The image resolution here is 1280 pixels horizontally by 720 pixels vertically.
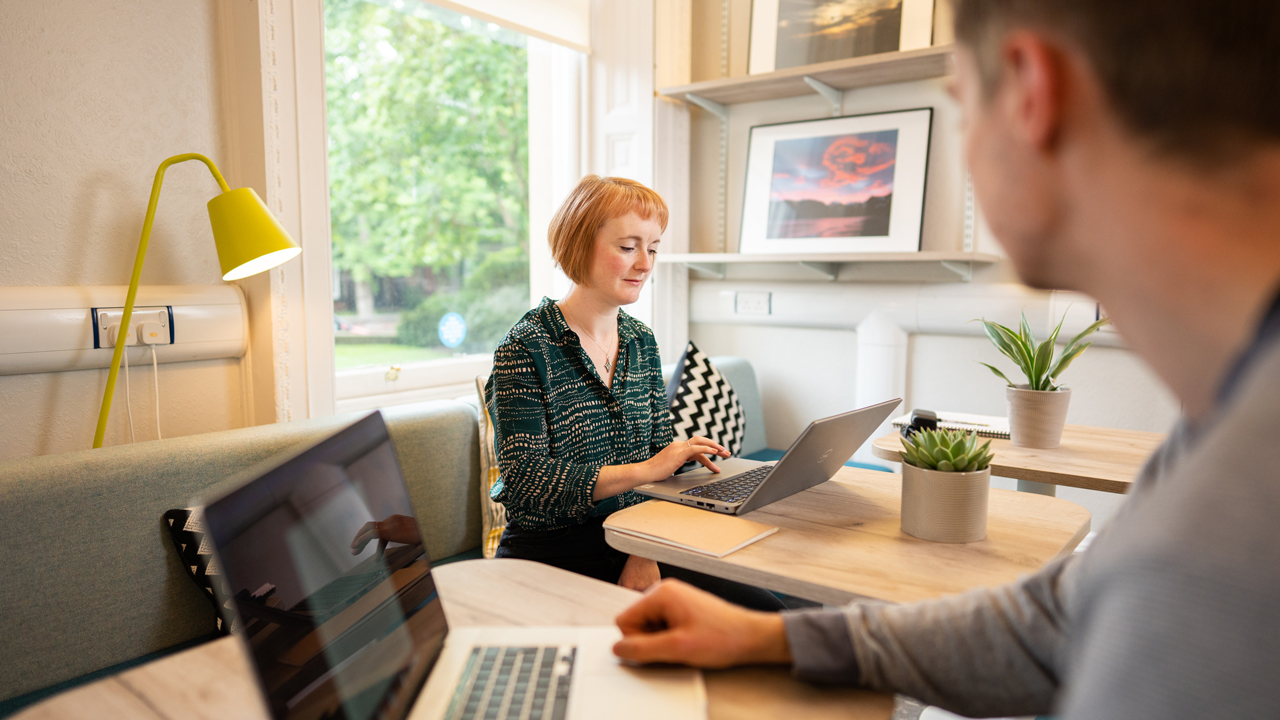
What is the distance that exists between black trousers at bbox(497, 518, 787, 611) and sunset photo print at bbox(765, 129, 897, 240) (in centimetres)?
192

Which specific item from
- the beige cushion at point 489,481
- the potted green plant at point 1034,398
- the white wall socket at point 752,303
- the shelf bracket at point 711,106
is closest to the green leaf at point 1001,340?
the potted green plant at point 1034,398

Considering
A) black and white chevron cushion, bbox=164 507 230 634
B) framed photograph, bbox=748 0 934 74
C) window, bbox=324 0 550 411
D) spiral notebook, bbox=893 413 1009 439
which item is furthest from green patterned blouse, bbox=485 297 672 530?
framed photograph, bbox=748 0 934 74

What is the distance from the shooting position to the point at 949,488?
1097 mm

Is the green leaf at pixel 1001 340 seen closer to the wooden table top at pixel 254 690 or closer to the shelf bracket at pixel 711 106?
the wooden table top at pixel 254 690

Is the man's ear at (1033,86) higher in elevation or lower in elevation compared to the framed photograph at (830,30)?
lower

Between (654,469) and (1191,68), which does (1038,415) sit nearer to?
(654,469)

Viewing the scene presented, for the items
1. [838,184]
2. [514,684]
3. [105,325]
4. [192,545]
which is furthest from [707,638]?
[838,184]

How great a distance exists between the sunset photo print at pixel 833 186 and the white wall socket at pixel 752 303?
27 centimetres

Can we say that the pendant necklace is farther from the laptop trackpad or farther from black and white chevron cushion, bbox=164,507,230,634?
black and white chevron cushion, bbox=164,507,230,634

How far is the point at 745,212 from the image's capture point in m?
3.35

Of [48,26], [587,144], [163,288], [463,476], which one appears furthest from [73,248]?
[587,144]

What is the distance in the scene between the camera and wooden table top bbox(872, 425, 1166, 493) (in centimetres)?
154

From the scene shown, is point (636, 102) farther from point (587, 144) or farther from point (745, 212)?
point (745, 212)

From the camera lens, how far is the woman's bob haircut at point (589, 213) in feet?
5.66
